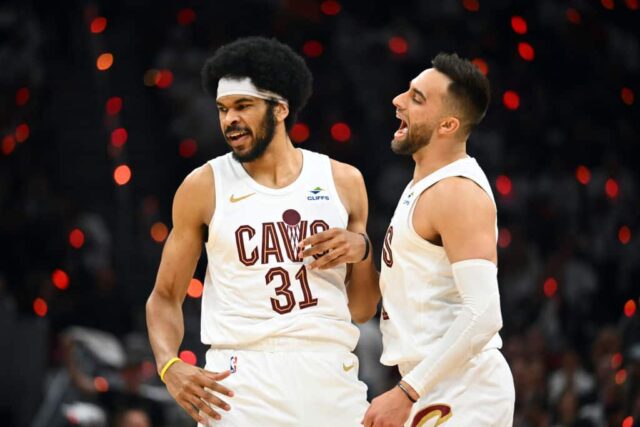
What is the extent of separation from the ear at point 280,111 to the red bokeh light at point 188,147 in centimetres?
573

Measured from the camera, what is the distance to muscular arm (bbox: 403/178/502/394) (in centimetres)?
432

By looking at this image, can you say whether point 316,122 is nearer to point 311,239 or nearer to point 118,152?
point 118,152

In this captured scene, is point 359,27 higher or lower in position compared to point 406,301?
higher

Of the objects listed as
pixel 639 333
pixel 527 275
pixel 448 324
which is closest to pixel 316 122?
pixel 527 275

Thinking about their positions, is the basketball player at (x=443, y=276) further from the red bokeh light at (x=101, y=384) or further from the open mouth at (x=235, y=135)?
the red bokeh light at (x=101, y=384)

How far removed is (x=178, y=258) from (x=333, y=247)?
642mm

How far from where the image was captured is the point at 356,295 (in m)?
5.22

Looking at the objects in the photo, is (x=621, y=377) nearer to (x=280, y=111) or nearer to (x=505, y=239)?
(x=505, y=239)

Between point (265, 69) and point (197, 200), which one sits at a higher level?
point (265, 69)

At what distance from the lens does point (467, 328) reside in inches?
170

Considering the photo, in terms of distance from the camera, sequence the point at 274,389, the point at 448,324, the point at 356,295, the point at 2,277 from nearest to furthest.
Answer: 1. the point at 448,324
2. the point at 274,389
3. the point at 356,295
4. the point at 2,277

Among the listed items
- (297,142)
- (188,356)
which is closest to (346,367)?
(188,356)

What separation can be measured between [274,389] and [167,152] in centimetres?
656

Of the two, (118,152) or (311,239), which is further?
(118,152)
